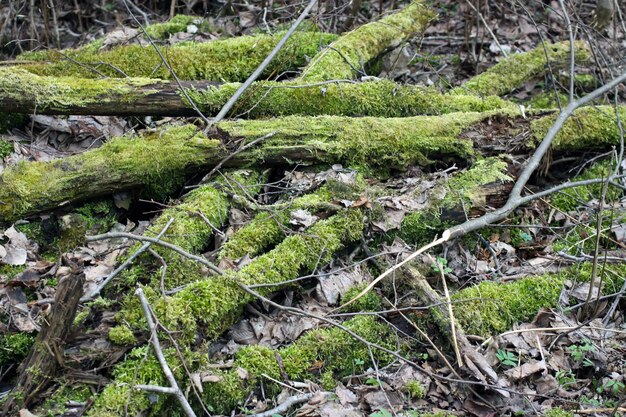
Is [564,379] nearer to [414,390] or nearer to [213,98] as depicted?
[414,390]

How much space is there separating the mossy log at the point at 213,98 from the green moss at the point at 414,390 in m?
2.72

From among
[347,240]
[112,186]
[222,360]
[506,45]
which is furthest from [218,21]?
[222,360]

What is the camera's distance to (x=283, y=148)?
485 centimetres

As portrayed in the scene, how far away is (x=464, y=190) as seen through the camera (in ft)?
15.1

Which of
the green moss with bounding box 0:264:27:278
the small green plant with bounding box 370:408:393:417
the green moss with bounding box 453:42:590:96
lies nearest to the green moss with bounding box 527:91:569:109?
the green moss with bounding box 453:42:590:96

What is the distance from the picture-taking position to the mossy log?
192 inches

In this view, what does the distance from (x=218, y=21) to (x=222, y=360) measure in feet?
18.3

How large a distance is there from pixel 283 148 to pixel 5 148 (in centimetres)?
219

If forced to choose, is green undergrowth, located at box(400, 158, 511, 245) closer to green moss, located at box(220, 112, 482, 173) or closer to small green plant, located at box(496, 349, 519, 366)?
green moss, located at box(220, 112, 482, 173)

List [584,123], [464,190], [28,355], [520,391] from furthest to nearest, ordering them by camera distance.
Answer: [584,123] < [464,190] < [520,391] < [28,355]

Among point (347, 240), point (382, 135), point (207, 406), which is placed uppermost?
point (382, 135)

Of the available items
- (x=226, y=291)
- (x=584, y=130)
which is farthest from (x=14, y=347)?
(x=584, y=130)

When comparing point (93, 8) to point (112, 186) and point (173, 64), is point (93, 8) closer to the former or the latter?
point (173, 64)

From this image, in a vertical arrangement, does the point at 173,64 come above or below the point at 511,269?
above
